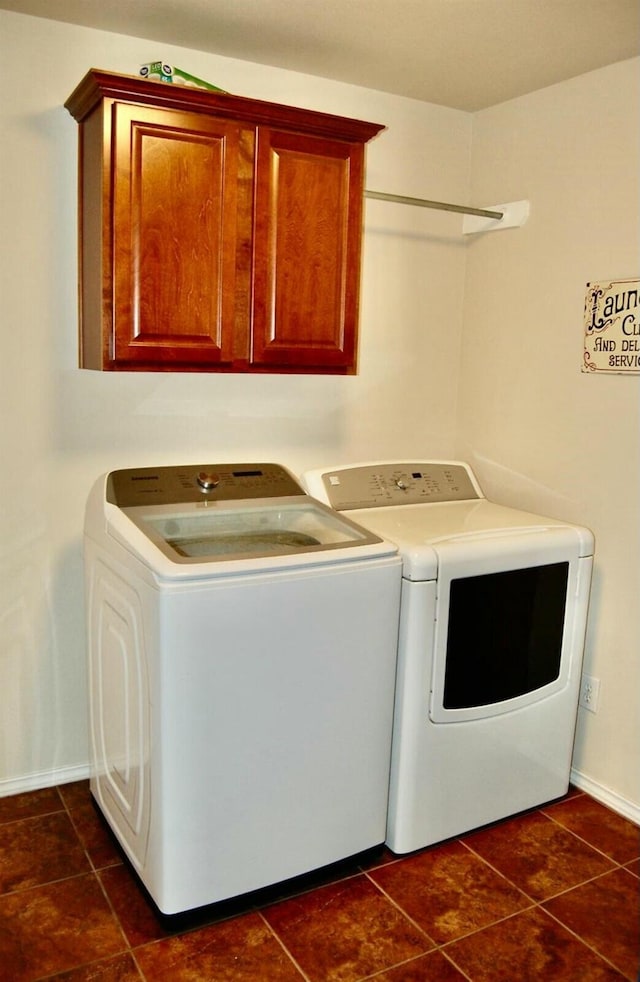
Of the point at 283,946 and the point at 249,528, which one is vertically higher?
the point at 249,528

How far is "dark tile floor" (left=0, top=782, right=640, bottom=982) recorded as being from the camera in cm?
198

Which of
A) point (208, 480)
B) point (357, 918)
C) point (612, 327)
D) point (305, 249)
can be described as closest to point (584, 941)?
point (357, 918)

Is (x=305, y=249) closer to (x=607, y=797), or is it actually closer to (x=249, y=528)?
(x=249, y=528)

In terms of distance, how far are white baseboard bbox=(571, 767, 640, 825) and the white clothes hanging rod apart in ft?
6.45

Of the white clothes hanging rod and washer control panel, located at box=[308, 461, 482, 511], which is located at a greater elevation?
the white clothes hanging rod

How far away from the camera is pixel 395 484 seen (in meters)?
2.85

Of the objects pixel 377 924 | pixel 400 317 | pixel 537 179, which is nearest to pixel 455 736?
pixel 377 924

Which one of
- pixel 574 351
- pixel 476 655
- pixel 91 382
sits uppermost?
pixel 574 351

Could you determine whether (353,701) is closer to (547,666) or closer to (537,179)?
(547,666)

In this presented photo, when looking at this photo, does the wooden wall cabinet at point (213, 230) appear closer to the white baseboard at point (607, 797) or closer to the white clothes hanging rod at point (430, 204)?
the white clothes hanging rod at point (430, 204)

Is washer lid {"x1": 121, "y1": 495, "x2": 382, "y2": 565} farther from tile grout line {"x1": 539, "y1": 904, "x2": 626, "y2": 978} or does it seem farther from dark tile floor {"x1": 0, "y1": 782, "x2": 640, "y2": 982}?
tile grout line {"x1": 539, "y1": 904, "x2": 626, "y2": 978}

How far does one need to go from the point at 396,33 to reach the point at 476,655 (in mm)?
1809

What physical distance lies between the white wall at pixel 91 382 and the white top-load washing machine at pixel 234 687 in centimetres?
26

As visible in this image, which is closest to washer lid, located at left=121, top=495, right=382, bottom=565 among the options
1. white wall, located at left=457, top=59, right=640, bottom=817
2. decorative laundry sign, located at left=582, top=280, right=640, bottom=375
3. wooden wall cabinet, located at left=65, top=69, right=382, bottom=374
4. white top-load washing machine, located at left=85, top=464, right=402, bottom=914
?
white top-load washing machine, located at left=85, top=464, right=402, bottom=914
